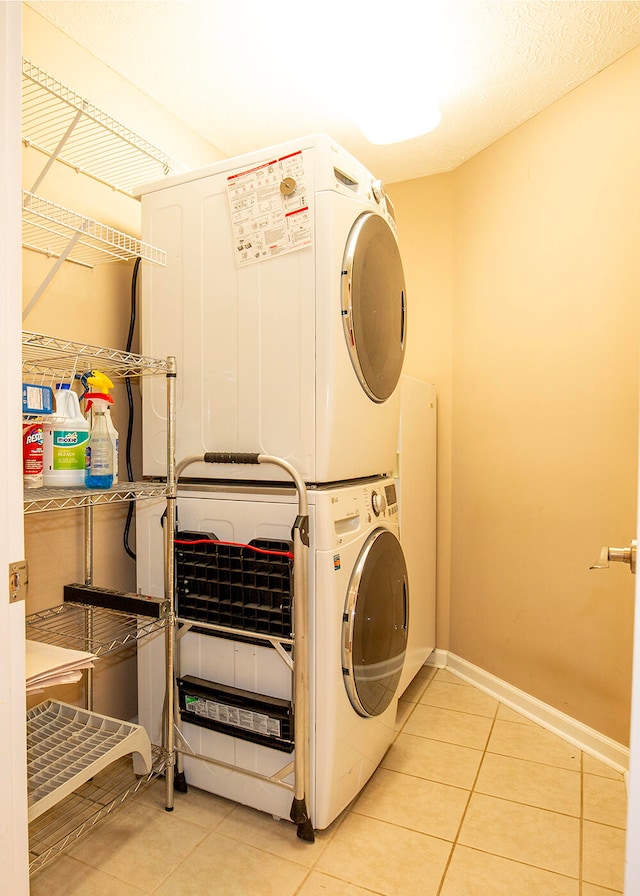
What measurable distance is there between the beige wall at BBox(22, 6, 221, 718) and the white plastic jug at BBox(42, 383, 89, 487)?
45 cm

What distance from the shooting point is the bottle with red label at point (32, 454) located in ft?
4.17

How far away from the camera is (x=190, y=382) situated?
5.77ft

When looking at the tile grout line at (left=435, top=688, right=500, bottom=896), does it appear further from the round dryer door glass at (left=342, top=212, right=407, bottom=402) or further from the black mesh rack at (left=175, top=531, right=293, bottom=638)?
the round dryer door glass at (left=342, top=212, right=407, bottom=402)

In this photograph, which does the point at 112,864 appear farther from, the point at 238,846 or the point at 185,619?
the point at 185,619

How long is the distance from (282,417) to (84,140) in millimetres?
1222

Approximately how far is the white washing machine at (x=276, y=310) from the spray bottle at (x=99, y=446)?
341 mm

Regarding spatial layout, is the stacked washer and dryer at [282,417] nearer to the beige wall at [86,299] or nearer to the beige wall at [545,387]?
the beige wall at [86,299]

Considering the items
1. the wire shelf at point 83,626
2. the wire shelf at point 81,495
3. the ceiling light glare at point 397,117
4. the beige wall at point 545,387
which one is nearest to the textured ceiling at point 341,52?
the ceiling light glare at point 397,117

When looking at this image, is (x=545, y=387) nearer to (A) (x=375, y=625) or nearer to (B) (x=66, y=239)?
(A) (x=375, y=625)

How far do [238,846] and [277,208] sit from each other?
1834 mm

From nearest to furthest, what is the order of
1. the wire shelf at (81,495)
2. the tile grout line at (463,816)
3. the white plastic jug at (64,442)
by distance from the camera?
the wire shelf at (81,495), the white plastic jug at (64,442), the tile grout line at (463,816)

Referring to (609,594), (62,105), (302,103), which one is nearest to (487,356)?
(609,594)

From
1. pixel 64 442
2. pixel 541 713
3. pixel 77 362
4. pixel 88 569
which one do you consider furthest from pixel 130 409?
pixel 541 713

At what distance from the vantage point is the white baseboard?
1992 millimetres
